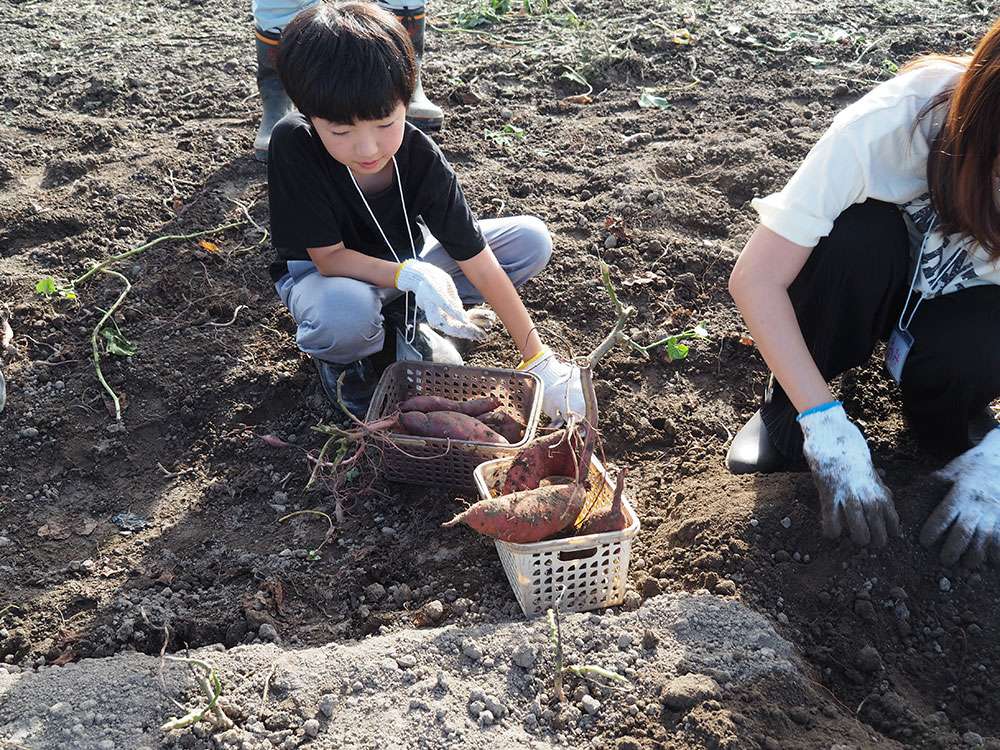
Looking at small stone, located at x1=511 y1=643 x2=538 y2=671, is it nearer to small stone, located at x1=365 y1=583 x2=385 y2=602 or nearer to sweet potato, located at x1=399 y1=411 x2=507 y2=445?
small stone, located at x1=365 y1=583 x2=385 y2=602

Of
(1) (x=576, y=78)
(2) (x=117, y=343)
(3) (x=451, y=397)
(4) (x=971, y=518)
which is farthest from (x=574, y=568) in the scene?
(1) (x=576, y=78)

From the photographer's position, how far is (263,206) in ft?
11.1

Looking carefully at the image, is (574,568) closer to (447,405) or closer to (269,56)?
(447,405)

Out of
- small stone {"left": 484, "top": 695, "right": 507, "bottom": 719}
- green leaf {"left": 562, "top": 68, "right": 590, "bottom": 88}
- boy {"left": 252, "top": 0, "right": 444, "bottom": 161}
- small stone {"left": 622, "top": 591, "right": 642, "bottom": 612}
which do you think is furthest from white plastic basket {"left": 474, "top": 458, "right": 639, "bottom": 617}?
green leaf {"left": 562, "top": 68, "right": 590, "bottom": 88}

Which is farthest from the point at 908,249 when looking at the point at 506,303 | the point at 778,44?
→ the point at 778,44

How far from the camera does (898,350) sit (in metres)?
2.25

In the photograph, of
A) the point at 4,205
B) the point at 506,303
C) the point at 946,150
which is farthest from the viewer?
the point at 4,205

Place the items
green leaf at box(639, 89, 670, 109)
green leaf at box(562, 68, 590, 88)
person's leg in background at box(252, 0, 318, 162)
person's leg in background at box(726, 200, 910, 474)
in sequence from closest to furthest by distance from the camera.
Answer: person's leg in background at box(726, 200, 910, 474), person's leg in background at box(252, 0, 318, 162), green leaf at box(639, 89, 670, 109), green leaf at box(562, 68, 590, 88)

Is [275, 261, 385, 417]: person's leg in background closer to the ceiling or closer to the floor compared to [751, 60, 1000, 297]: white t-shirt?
closer to the floor

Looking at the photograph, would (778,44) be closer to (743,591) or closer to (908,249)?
(908,249)

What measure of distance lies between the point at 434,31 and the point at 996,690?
3.94m

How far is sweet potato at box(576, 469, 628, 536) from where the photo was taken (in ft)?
6.19

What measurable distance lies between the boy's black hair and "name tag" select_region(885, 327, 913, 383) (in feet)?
4.29

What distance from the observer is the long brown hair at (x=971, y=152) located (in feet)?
5.35
